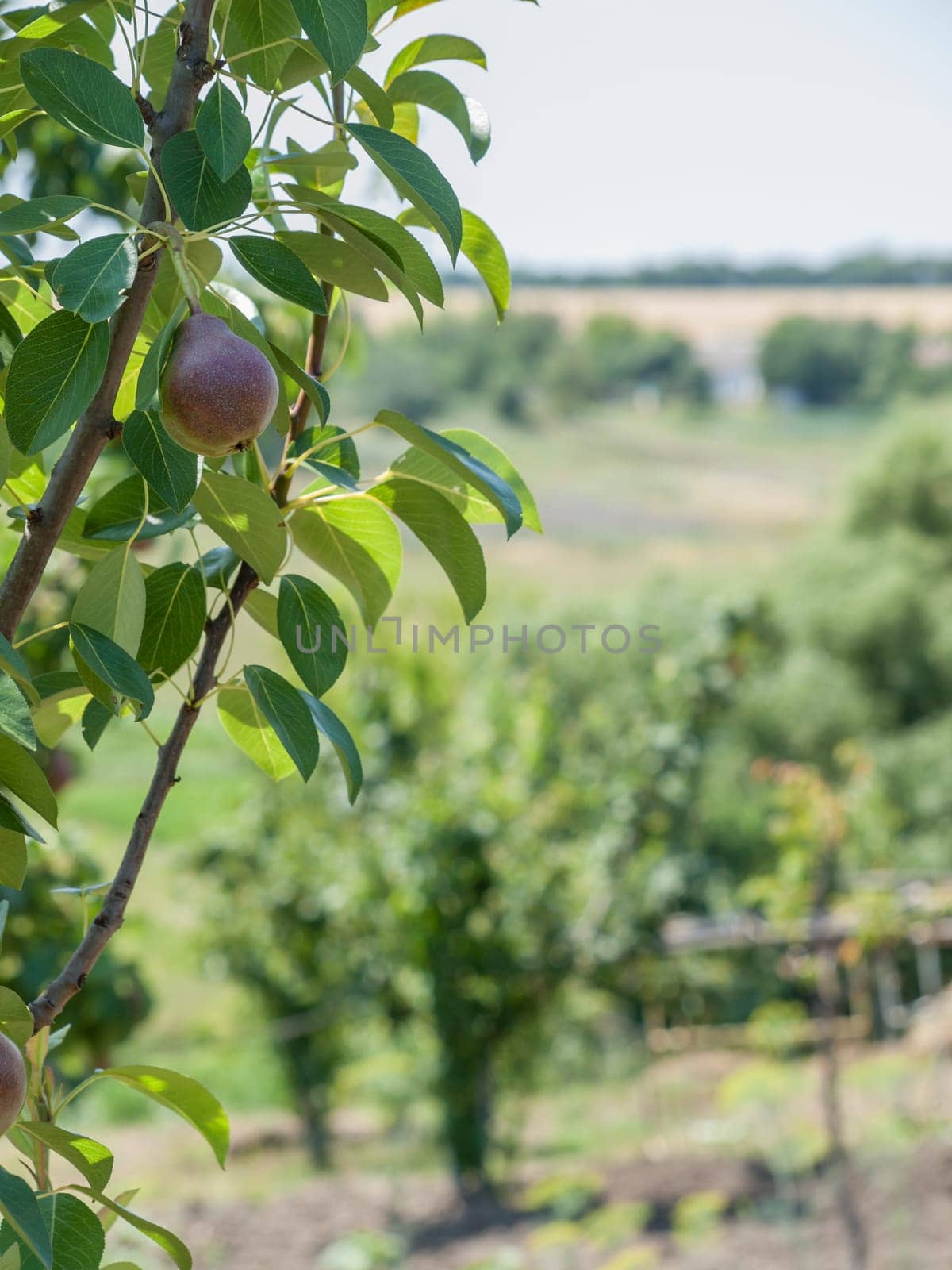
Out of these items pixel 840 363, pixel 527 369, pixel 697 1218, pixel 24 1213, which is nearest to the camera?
pixel 24 1213

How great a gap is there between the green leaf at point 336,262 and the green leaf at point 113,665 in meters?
0.12

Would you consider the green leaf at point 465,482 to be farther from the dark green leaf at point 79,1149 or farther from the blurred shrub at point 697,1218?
the blurred shrub at point 697,1218

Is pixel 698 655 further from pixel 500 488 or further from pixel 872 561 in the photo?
pixel 872 561

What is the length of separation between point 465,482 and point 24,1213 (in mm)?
224

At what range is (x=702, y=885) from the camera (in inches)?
178

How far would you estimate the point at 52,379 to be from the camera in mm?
300

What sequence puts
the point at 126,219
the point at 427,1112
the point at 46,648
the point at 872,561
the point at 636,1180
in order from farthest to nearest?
the point at 872,561 < the point at 427,1112 < the point at 636,1180 < the point at 46,648 < the point at 126,219

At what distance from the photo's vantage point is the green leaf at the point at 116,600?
34 cm

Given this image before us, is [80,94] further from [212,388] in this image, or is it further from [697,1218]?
[697,1218]

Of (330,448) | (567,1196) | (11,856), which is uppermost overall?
(330,448)

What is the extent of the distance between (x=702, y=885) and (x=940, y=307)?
10609 millimetres

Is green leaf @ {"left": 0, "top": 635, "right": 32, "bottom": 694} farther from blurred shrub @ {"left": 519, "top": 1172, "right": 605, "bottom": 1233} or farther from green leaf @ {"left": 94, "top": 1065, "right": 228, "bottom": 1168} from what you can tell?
blurred shrub @ {"left": 519, "top": 1172, "right": 605, "bottom": 1233}

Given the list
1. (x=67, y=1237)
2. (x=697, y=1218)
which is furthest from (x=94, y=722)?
(x=697, y=1218)

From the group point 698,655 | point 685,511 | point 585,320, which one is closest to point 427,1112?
point 698,655
